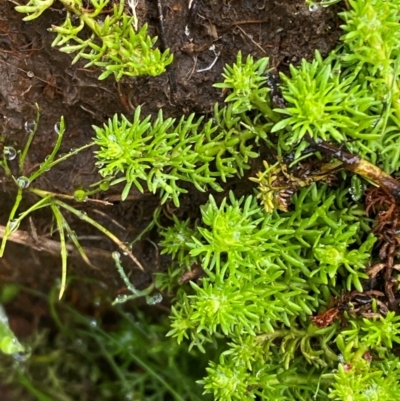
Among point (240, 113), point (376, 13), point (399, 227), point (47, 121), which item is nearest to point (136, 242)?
point (47, 121)

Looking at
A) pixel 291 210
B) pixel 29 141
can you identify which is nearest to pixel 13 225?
pixel 29 141

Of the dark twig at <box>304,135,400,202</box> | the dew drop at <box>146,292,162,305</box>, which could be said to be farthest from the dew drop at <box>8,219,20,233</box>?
the dark twig at <box>304,135,400,202</box>

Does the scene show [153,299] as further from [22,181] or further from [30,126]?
[30,126]

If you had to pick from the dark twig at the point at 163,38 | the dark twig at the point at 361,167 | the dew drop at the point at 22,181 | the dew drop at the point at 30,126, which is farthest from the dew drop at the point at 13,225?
the dark twig at the point at 361,167

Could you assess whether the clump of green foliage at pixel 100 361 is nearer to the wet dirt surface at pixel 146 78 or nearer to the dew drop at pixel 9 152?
the wet dirt surface at pixel 146 78

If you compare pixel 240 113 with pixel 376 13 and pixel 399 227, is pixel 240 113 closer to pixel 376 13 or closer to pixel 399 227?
pixel 376 13
